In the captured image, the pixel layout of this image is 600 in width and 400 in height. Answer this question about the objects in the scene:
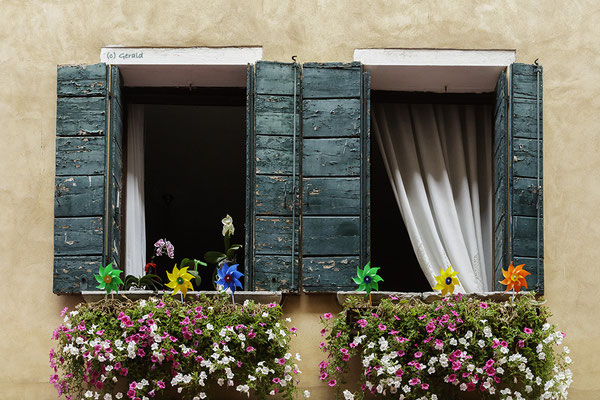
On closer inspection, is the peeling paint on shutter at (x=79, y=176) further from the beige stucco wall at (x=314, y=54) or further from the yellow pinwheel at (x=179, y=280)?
the yellow pinwheel at (x=179, y=280)

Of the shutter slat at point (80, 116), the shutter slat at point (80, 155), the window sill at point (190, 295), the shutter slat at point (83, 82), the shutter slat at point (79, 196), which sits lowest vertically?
the window sill at point (190, 295)

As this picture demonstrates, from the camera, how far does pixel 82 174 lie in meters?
6.50

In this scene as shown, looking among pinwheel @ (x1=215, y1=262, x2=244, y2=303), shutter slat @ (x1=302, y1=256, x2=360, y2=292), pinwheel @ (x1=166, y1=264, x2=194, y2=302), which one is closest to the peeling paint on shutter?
pinwheel @ (x1=166, y1=264, x2=194, y2=302)

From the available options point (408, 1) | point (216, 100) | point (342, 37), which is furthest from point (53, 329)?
point (408, 1)

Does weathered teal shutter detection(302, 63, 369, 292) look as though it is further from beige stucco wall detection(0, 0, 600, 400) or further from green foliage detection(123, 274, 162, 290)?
Answer: green foliage detection(123, 274, 162, 290)

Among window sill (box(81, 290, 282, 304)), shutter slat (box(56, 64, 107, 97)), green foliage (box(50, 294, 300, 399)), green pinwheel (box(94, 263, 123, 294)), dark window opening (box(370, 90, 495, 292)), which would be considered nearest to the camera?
green foliage (box(50, 294, 300, 399))

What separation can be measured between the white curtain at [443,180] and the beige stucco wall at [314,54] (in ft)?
1.40

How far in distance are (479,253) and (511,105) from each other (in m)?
0.85

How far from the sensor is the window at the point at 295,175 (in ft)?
21.0

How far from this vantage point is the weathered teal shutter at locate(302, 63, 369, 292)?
6.41 meters

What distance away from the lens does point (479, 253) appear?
22.3 feet

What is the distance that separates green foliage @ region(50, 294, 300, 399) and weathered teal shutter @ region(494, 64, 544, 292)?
1.34m

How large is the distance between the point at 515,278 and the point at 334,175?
112 cm

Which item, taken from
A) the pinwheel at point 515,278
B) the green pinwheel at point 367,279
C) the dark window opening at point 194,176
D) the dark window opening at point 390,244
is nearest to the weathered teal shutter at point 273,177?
the green pinwheel at point 367,279
